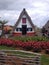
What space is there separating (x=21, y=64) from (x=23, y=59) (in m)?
0.26

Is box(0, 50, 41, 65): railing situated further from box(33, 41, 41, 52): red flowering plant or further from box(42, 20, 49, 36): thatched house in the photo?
box(42, 20, 49, 36): thatched house

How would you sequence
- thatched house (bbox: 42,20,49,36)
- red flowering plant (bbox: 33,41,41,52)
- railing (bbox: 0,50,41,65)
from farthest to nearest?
thatched house (bbox: 42,20,49,36)
red flowering plant (bbox: 33,41,41,52)
railing (bbox: 0,50,41,65)

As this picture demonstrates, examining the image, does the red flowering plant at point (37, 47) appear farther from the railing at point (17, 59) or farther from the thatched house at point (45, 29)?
the thatched house at point (45, 29)

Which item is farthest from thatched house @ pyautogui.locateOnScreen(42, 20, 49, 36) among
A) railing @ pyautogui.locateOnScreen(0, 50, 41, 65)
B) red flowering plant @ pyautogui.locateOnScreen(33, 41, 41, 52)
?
railing @ pyautogui.locateOnScreen(0, 50, 41, 65)

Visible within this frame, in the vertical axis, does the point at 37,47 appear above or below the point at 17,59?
above

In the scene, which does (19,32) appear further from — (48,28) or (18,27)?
(48,28)

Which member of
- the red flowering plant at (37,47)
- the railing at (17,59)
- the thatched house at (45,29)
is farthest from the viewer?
the thatched house at (45,29)

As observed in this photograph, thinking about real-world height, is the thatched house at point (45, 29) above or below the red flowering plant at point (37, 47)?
above

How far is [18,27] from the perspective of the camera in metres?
39.3

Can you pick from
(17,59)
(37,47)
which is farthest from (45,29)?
(17,59)

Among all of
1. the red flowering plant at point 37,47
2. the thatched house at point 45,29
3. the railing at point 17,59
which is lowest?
the railing at point 17,59

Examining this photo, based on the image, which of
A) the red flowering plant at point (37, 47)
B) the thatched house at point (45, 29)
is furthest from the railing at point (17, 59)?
the thatched house at point (45, 29)

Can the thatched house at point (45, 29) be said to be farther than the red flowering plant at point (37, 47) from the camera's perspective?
Yes

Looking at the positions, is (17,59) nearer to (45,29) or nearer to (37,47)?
(37,47)
